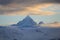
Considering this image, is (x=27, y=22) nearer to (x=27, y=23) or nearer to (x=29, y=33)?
(x=27, y=23)

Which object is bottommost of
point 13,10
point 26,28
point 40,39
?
point 40,39

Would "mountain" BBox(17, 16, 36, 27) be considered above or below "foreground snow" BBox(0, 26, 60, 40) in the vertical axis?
above

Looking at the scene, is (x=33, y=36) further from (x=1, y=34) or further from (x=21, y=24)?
(x=1, y=34)

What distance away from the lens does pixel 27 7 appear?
2.26 meters

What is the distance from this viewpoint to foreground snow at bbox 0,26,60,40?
218 cm

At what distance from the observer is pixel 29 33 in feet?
7.22

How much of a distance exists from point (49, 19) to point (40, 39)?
27cm

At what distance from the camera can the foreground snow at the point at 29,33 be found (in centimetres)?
218

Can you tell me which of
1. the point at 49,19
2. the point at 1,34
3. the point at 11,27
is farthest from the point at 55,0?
the point at 1,34

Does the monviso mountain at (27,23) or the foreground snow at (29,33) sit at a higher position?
the monviso mountain at (27,23)

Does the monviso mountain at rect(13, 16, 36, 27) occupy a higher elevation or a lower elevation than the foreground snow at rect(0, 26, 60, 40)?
higher

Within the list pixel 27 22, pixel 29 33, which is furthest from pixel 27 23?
pixel 29 33

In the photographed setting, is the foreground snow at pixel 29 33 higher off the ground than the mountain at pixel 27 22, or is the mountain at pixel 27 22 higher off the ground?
the mountain at pixel 27 22

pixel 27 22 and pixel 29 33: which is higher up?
pixel 27 22
